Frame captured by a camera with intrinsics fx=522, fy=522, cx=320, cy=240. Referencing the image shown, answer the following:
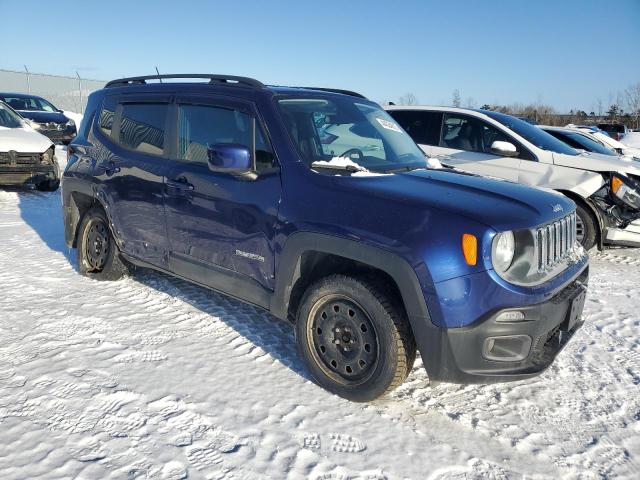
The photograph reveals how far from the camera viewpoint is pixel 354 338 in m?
3.00

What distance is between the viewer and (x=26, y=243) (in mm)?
6266

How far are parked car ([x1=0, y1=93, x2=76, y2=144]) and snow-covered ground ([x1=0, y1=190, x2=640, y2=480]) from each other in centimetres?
1190

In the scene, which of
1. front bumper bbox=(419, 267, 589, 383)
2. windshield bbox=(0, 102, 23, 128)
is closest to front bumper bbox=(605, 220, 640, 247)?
front bumper bbox=(419, 267, 589, 383)

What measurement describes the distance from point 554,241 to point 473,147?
4.19 metres

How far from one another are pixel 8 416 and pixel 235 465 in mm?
1284

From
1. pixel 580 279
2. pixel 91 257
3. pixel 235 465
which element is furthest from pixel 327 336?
pixel 91 257

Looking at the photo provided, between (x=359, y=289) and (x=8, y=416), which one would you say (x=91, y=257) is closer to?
(x=8, y=416)

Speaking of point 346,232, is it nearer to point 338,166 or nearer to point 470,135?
point 338,166

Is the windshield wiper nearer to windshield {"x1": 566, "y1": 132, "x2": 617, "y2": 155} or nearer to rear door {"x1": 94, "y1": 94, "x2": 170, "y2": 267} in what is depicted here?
rear door {"x1": 94, "y1": 94, "x2": 170, "y2": 267}

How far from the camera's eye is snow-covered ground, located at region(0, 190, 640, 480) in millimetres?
2500

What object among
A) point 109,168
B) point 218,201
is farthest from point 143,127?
point 218,201

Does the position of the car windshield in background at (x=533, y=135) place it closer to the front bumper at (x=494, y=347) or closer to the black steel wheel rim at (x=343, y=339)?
the front bumper at (x=494, y=347)

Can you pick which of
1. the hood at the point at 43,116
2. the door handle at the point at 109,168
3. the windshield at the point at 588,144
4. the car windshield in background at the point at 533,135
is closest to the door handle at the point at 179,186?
the door handle at the point at 109,168

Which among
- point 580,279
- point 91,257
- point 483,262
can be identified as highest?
point 483,262
